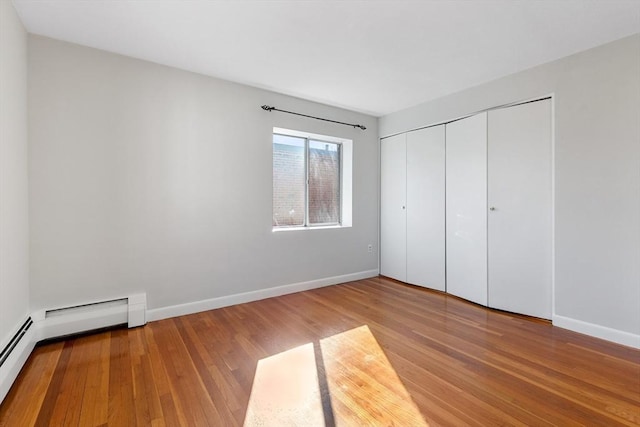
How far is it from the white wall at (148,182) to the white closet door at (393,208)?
55.6 inches

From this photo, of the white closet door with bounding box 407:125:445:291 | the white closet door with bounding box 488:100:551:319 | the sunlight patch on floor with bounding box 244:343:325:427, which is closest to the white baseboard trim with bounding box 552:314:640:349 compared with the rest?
the white closet door with bounding box 488:100:551:319

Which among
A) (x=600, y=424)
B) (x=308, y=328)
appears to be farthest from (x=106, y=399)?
(x=600, y=424)

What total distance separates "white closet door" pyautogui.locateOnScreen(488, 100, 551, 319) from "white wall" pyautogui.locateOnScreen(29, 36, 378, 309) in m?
2.35

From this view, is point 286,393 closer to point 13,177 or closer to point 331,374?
point 331,374

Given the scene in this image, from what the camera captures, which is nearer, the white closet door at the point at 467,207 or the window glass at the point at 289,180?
the white closet door at the point at 467,207

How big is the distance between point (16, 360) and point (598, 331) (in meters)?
4.62

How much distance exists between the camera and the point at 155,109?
291 centimetres

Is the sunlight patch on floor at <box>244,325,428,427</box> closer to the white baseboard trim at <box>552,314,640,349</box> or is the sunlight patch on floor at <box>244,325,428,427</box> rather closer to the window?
the white baseboard trim at <box>552,314,640,349</box>

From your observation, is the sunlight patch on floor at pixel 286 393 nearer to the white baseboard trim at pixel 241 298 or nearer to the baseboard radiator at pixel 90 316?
the white baseboard trim at pixel 241 298

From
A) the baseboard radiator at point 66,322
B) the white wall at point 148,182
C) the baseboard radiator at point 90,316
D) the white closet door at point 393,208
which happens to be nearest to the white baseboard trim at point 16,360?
the baseboard radiator at point 66,322

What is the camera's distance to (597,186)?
8.50ft

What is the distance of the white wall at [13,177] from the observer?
1877 millimetres

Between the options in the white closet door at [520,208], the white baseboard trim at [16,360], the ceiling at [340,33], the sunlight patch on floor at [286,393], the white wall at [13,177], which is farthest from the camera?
the white closet door at [520,208]

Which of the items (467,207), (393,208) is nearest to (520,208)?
(467,207)
